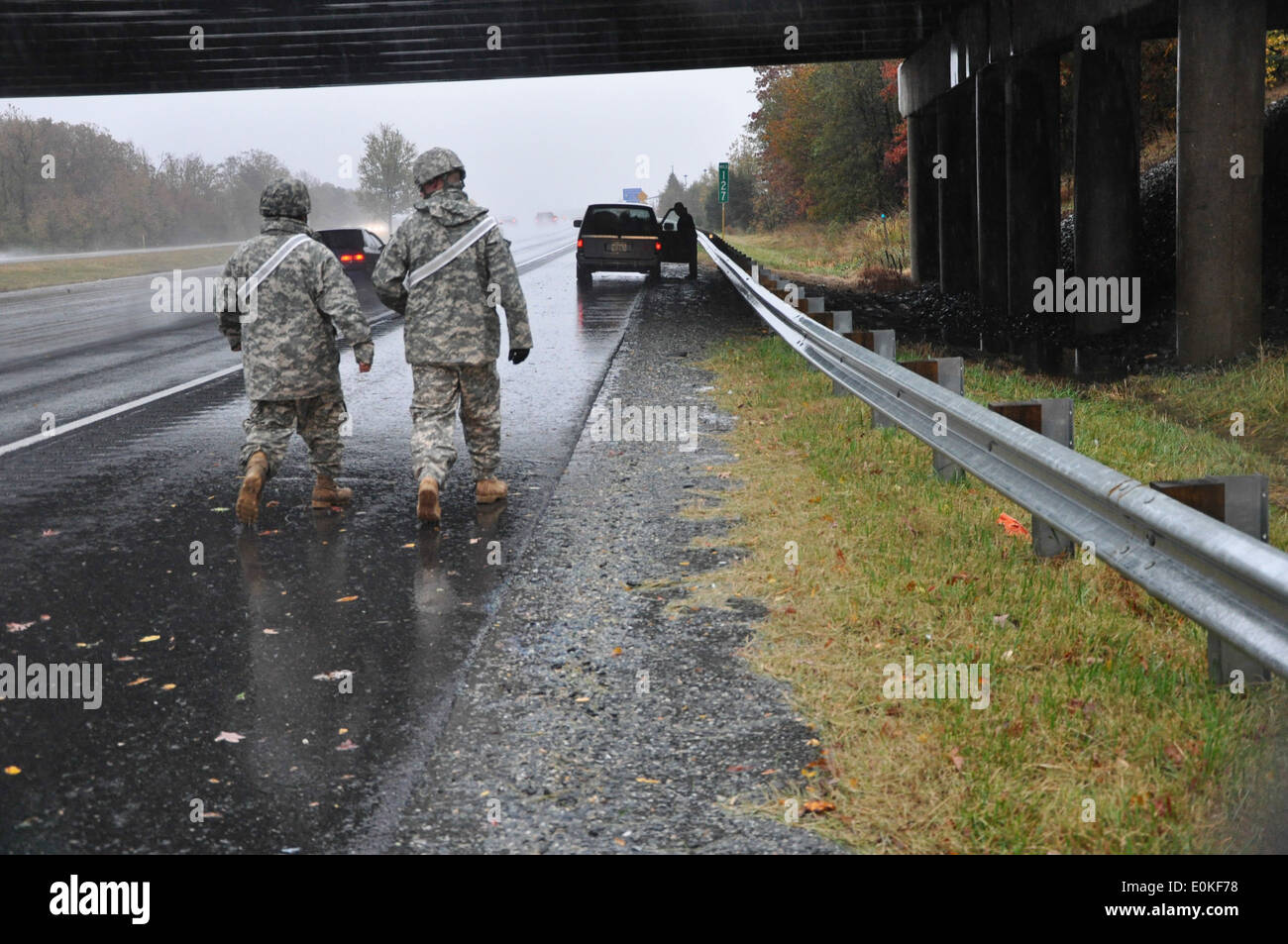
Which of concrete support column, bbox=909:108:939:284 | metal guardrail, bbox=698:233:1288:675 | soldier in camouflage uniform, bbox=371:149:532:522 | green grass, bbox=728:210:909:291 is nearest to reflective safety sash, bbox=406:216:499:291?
soldier in camouflage uniform, bbox=371:149:532:522

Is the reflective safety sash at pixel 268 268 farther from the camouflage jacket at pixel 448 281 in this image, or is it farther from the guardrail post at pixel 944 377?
the guardrail post at pixel 944 377

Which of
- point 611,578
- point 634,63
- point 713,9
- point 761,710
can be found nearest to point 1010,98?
point 713,9

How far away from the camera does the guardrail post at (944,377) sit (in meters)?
7.62

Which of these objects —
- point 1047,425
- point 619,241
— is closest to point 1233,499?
point 1047,425

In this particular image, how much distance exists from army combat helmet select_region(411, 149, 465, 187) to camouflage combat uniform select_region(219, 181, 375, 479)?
0.71 m

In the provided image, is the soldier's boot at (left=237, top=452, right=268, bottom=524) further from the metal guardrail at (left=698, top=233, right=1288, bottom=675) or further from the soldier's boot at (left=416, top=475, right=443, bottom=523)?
the metal guardrail at (left=698, top=233, right=1288, bottom=675)

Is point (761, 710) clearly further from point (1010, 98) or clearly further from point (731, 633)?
point (1010, 98)

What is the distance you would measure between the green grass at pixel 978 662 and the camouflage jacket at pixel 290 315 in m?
2.50

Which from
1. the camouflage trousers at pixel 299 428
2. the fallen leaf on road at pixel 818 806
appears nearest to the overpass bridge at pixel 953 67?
the camouflage trousers at pixel 299 428

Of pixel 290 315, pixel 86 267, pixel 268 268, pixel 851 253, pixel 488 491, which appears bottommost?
pixel 488 491

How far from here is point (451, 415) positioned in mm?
7930

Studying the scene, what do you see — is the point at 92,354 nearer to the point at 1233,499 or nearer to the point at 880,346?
the point at 880,346

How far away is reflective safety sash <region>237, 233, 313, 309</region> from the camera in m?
7.72

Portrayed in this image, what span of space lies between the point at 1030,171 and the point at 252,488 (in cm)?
1602
